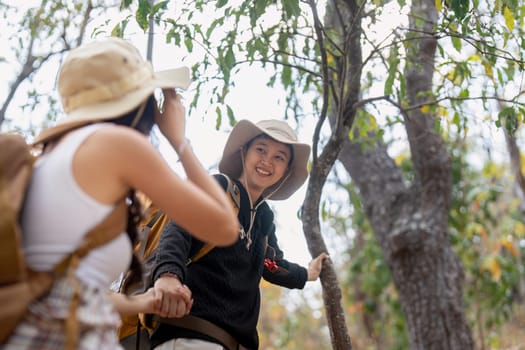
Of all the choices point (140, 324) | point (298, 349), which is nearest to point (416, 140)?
point (140, 324)

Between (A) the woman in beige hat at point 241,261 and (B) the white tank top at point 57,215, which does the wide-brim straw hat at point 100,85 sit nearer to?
(B) the white tank top at point 57,215

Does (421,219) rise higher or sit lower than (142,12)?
lower

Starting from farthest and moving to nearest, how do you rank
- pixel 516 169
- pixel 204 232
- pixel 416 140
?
pixel 516 169 → pixel 416 140 → pixel 204 232

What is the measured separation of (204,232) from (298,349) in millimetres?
21212

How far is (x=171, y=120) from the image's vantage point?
1999 mm

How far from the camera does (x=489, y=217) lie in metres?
8.86

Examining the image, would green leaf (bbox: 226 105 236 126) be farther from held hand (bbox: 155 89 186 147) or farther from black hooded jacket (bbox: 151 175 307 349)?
held hand (bbox: 155 89 186 147)

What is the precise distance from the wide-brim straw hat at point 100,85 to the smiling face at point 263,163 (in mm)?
1321

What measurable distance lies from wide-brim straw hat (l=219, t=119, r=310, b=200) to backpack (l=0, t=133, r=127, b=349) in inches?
62.2

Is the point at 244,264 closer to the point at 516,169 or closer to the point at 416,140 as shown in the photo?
the point at 416,140

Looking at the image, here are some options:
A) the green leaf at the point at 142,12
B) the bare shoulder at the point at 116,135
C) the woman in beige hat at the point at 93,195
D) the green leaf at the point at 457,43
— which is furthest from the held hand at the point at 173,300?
the green leaf at the point at 457,43

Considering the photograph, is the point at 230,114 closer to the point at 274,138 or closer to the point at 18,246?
the point at 274,138

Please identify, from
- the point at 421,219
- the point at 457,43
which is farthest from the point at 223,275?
the point at 421,219

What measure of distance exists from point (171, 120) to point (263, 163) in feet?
3.93
